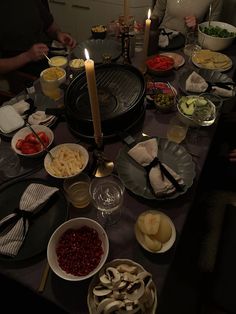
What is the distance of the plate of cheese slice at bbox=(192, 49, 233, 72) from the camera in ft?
5.87

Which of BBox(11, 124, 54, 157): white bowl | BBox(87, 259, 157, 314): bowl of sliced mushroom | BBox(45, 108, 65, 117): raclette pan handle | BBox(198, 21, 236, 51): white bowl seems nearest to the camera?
BBox(87, 259, 157, 314): bowl of sliced mushroom

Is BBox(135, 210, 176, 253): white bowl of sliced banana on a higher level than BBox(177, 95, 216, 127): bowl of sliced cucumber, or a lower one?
lower

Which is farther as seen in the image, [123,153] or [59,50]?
[59,50]

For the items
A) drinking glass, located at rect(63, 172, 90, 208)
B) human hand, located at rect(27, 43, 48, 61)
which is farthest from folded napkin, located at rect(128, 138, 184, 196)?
human hand, located at rect(27, 43, 48, 61)

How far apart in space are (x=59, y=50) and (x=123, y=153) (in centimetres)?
125

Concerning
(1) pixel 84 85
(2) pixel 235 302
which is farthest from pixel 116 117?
(2) pixel 235 302

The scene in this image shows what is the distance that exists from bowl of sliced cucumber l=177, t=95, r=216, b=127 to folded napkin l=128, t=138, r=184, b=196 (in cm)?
26

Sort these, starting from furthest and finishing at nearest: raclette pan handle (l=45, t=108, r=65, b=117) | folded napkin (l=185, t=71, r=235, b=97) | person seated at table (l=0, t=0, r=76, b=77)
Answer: person seated at table (l=0, t=0, r=76, b=77), folded napkin (l=185, t=71, r=235, b=97), raclette pan handle (l=45, t=108, r=65, b=117)

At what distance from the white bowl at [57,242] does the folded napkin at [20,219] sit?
13 cm

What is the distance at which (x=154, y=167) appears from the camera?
1.15 meters

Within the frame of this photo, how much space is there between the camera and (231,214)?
150cm

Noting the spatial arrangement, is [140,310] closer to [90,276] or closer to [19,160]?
[90,276]

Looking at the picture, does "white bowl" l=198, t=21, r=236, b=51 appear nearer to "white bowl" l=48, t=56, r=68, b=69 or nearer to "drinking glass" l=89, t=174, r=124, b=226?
"white bowl" l=48, t=56, r=68, b=69

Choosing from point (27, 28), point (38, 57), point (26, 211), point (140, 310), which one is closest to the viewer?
point (140, 310)
